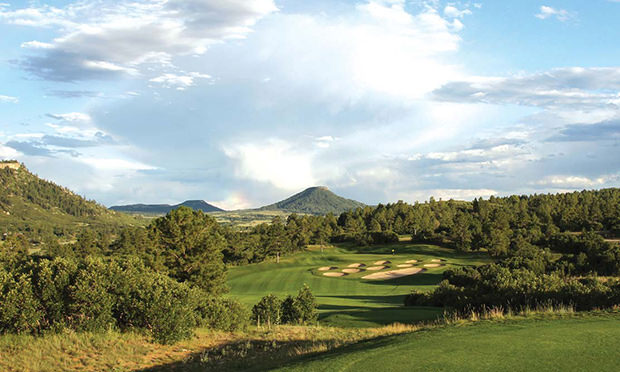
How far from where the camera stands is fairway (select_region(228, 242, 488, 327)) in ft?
96.3

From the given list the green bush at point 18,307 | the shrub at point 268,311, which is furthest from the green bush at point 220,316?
the shrub at point 268,311

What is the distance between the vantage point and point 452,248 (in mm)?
100500

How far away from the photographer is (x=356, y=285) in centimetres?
5847

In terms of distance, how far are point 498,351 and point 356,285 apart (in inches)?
1971

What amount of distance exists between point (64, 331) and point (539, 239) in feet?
293

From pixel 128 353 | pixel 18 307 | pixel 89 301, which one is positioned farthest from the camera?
pixel 89 301

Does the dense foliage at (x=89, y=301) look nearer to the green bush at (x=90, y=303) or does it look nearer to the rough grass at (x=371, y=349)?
the green bush at (x=90, y=303)

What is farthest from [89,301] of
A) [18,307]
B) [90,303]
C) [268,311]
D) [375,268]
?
[375,268]

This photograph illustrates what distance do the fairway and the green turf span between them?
14116mm

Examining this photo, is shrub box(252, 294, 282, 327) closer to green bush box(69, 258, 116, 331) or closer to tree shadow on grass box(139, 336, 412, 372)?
tree shadow on grass box(139, 336, 412, 372)

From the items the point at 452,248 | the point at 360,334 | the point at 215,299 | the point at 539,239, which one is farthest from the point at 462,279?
the point at 452,248

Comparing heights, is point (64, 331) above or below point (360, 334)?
above

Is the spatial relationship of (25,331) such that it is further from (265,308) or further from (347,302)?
(347,302)

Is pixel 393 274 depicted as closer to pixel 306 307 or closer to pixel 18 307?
pixel 306 307
